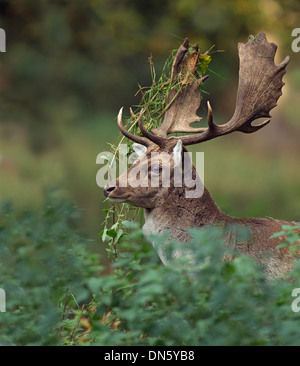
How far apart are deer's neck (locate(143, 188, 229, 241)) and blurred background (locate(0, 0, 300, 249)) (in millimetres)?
5424

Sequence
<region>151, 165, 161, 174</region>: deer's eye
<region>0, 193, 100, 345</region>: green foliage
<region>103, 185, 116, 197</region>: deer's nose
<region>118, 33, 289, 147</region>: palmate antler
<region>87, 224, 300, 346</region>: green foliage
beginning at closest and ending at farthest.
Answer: <region>87, 224, 300, 346</region>: green foliage < <region>0, 193, 100, 345</region>: green foliage < <region>103, 185, 116, 197</region>: deer's nose < <region>151, 165, 161, 174</region>: deer's eye < <region>118, 33, 289, 147</region>: palmate antler

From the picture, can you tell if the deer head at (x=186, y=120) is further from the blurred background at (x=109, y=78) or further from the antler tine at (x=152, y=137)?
the blurred background at (x=109, y=78)

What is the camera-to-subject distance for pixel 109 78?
11898mm

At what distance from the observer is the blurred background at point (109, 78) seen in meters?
10.2

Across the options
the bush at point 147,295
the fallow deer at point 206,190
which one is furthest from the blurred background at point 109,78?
the bush at point 147,295

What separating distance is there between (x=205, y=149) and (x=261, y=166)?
2.74ft

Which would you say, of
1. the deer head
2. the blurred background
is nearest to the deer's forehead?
the deer head

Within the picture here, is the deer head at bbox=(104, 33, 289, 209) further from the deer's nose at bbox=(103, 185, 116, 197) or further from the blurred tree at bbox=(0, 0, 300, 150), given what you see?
the blurred tree at bbox=(0, 0, 300, 150)

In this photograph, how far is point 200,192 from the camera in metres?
4.13

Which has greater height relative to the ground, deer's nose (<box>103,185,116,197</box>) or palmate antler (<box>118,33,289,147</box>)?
palmate antler (<box>118,33,289,147</box>)

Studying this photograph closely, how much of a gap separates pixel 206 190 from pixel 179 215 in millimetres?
240

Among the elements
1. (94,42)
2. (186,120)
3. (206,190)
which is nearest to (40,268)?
(206,190)

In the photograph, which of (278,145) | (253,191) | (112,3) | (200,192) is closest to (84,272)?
(200,192)

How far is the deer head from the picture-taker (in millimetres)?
4023
